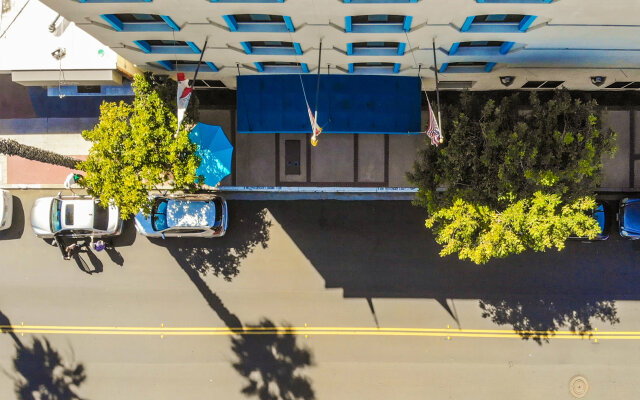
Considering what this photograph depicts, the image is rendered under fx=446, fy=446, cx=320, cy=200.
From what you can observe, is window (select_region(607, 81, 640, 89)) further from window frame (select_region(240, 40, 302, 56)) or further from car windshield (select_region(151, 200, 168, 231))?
car windshield (select_region(151, 200, 168, 231))

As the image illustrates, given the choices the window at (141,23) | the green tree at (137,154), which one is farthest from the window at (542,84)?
the window at (141,23)

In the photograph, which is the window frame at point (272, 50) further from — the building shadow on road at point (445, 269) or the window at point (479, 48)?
the building shadow on road at point (445, 269)

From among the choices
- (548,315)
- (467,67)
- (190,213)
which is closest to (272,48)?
(467,67)

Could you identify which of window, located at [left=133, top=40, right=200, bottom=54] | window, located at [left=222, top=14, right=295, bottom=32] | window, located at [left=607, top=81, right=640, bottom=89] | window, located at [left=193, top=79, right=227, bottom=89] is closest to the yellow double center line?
window, located at [left=607, top=81, right=640, bottom=89]

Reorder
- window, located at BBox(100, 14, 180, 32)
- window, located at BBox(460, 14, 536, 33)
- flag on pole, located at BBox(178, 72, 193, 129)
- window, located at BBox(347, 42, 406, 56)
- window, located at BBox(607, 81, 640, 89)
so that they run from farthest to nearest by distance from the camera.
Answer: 1. window, located at BBox(607, 81, 640, 89)
2. window, located at BBox(347, 42, 406, 56)
3. flag on pole, located at BBox(178, 72, 193, 129)
4. window, located at BBox(100, 14, 180, 32)
5. window, located at BBox(460, 14, 536, 33)

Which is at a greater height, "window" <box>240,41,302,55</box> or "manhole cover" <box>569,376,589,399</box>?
"window" <box>240,41,302,55</box>
